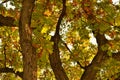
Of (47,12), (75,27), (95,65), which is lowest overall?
(95,65)

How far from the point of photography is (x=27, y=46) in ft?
25.8

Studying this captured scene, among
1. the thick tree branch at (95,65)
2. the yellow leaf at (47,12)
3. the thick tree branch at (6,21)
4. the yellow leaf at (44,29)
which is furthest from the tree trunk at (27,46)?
the thick tree branch at (95,65)

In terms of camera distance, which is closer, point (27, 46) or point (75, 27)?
point (27, 46)

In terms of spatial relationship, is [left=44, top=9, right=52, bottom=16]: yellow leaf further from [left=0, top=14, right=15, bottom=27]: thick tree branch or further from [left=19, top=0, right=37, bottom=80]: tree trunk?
[left=19, top=0, right=37, bottom=80]: tree trunk

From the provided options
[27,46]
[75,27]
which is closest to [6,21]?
[75,27]

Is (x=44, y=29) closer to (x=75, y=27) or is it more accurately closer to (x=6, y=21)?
(x=6, y=21)

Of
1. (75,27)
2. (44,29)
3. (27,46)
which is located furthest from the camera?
(75,27)

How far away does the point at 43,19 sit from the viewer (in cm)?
1082

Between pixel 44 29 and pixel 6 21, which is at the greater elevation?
pixel 6 21

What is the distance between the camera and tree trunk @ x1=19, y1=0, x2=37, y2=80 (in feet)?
25.1

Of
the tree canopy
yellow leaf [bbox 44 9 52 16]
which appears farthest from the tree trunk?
yellow leaf [bbox 44 9 52 16]

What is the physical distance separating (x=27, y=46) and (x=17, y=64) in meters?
6.67

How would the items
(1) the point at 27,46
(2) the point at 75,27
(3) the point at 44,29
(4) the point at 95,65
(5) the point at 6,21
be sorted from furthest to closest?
(2) the point at 75,27 < (4) the point at 95,65 < (5) the point at 6,21 < (3) the point at 44,29 < (1) the point at 27,46

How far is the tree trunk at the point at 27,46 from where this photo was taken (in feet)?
Result: 25.1
